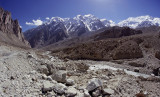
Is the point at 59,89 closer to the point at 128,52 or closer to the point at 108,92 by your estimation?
the point at 108,92

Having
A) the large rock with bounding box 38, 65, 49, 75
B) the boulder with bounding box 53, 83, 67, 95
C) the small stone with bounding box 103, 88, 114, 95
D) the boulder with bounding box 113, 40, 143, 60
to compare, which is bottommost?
the small stone with bounding box 103, 88, 114, 95

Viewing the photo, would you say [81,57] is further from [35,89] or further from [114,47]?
[35,89]

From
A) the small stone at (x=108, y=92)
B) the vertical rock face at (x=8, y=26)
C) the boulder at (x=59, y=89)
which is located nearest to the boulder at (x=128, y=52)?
the small stone at (x=108, y=92)

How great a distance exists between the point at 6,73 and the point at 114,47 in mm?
27938

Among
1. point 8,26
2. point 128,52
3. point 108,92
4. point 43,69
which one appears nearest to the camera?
point 108,92

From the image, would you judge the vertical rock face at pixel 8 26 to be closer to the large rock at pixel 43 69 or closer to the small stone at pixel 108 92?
the large rock at pixel 43 69

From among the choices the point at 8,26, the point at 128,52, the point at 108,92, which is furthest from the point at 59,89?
the point at 8,26

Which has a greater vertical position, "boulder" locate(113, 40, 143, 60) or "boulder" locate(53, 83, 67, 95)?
"boulder" locate(113, 40, 143, 60)

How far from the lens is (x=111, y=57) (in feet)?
93.0

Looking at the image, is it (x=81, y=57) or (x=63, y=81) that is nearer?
(x=63, y=81)

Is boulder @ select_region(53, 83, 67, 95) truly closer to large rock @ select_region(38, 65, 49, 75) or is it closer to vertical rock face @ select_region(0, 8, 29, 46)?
large rock @ select_region(38, 65, 49, 75)

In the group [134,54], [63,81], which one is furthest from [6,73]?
[134,54]

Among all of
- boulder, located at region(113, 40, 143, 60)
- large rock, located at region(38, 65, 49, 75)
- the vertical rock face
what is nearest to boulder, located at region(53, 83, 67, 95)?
large rock, located at region(38, 65, 49, 75)

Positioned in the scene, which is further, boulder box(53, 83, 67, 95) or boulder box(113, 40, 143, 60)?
boulder box(113, 40, 143, 60)
